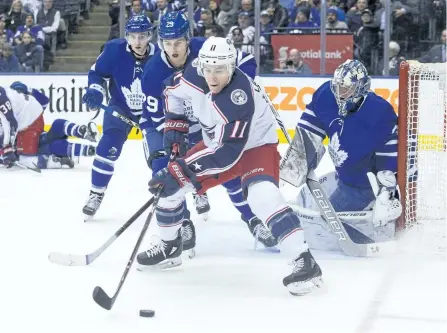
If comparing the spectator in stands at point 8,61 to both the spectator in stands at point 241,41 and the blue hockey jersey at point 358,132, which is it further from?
the blue hockey jersey at point 358,132

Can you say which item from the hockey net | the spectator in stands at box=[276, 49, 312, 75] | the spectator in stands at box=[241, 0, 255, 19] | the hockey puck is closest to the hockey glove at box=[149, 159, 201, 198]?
the hockey puck

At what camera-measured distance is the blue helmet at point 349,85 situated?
3.59m

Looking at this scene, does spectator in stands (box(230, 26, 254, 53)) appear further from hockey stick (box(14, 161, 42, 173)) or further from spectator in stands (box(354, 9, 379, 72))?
hockey stick (box(14, 161, 42, 173))

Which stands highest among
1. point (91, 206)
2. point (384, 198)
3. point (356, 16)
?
point (356, 16)

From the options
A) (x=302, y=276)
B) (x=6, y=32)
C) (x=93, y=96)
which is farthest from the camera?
(x=6, y=32)

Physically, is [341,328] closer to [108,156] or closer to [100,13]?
[108,156]

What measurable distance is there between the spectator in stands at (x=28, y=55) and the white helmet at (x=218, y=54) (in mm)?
5476

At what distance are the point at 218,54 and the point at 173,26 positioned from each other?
0.69 m

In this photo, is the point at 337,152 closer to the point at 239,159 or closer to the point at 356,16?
the point at 239,159

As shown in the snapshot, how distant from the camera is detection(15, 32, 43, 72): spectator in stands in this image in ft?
26.9

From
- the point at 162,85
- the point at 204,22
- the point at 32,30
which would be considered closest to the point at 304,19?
the point at 204,22

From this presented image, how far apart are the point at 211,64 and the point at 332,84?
0.87 meters

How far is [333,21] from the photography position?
772 cm

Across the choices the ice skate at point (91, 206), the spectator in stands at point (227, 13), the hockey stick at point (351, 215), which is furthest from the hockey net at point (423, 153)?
the spectator in stands at point (227, 13)
